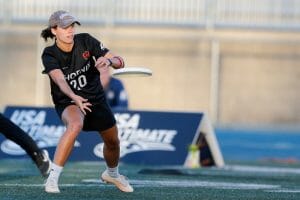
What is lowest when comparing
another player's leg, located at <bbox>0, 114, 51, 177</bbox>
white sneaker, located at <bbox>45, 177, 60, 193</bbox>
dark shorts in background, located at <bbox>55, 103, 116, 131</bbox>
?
another player's leg, located at <bbox>0, 114, 51, 177</bbox>

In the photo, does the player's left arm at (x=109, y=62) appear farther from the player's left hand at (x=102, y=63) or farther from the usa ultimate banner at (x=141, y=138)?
the usa ultimate banner at (x=141, y=138)

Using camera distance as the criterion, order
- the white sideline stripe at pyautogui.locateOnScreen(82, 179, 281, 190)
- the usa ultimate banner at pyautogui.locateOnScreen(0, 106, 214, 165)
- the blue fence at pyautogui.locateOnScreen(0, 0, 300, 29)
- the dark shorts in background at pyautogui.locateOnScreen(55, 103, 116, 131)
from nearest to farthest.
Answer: the dark shorts in background at pyautogui.locateOnScreen(55, 103, 116, 131), the white sideline stripe at pyautogui.locateOnScreen(82, 179, 281, 190), the usa ultimate banner at pyautogui.locateOnScreen(0, 106, 214, 165), the blue fence at pyautogui.locateOnScreen(0, 0, 300, 29)

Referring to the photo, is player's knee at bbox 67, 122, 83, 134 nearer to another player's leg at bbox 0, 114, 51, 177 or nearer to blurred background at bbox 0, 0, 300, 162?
another player's leg at bbox 0, 114, 51, 177

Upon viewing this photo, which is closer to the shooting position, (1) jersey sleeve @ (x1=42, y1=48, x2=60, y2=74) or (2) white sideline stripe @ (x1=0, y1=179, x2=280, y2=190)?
(1) jersey sleeve @ (x1=42, y1=48, x2=60, y2=74)

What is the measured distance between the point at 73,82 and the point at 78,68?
118 mm

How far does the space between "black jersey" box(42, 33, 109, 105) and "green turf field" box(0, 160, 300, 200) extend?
31.1 inches

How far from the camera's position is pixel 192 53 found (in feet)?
65.6

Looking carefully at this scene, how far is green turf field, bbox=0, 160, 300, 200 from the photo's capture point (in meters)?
8.71

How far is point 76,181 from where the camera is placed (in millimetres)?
10320

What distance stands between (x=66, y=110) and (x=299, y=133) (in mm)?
10845

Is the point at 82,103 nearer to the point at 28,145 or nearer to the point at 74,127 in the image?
the point at 74,127

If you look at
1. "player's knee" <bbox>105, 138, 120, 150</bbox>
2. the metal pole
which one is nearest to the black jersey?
"player's knee" <bbox>105, 138, 120, 150</bbox>

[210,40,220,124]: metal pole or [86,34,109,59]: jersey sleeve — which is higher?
[86,34,109,59]: jersey sleeve

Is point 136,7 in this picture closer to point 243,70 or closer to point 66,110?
point 243,70
